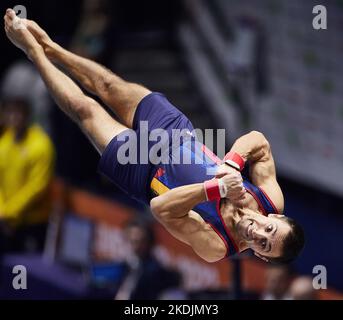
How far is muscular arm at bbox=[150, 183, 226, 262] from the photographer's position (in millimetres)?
7594

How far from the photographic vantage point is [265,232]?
783 cm

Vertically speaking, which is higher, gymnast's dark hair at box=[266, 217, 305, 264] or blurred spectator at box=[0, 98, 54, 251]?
blurred spectator at box=[0, 98, 54, 251]

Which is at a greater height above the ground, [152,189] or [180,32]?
[180,32]

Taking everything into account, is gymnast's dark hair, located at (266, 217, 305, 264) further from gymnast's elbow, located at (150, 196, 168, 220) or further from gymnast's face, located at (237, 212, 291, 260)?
gymnast's elbow, located at (150, 196, 168, 220)

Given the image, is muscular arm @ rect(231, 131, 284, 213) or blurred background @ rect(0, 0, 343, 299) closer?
muscular arm @ rect(231, 131, 284, 213)

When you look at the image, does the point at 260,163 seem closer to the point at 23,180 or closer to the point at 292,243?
the point at 292,243

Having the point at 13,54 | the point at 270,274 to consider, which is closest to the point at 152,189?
the point at 270,274

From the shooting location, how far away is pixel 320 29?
10.9 m

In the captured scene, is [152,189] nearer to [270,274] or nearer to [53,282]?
[270,274]

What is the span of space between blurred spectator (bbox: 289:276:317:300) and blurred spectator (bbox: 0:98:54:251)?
2730 millimetres

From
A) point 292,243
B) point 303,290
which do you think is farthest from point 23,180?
point 292,243

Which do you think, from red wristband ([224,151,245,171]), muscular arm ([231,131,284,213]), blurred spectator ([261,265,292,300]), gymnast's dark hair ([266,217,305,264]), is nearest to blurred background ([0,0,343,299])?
blurred spectator ([261,265,292,300])

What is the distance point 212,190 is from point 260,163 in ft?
2.68

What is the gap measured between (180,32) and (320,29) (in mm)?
2258
